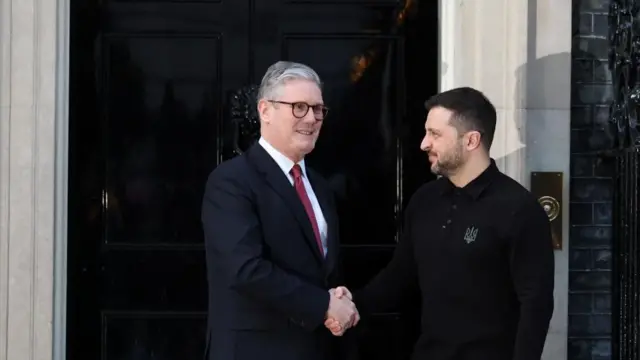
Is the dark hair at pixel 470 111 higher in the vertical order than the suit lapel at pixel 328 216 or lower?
higher

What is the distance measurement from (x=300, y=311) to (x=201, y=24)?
6.29 ft

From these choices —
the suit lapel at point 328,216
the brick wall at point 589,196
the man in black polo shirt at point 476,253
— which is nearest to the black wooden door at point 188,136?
the brick wall at point 589,196

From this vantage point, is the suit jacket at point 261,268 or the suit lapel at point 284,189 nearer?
the suit jacket at point 261,268

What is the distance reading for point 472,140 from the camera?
302 cm

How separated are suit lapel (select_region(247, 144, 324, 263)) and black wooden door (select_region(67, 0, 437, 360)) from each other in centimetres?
126

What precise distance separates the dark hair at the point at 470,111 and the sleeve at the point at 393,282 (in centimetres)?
41

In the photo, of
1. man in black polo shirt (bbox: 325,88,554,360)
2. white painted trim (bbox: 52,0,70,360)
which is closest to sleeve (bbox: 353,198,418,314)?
man in black polo shirt (bbox: 325,88,554,360)

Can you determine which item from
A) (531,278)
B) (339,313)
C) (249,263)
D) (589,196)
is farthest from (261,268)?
(589,196)

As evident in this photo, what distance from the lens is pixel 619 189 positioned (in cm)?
403

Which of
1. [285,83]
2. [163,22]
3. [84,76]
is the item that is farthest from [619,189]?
[84,76]

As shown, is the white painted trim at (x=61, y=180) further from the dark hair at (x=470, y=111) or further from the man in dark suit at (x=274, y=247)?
the dark hair at (x=470, y=111)

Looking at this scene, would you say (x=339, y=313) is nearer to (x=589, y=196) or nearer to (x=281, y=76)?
(x=281, y=76)

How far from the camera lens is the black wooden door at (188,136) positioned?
4148mm

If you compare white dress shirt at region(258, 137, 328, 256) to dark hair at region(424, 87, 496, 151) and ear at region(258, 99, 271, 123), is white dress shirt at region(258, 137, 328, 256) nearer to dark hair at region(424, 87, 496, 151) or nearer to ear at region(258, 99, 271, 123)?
ear at region(258, 99, 271, 123)
